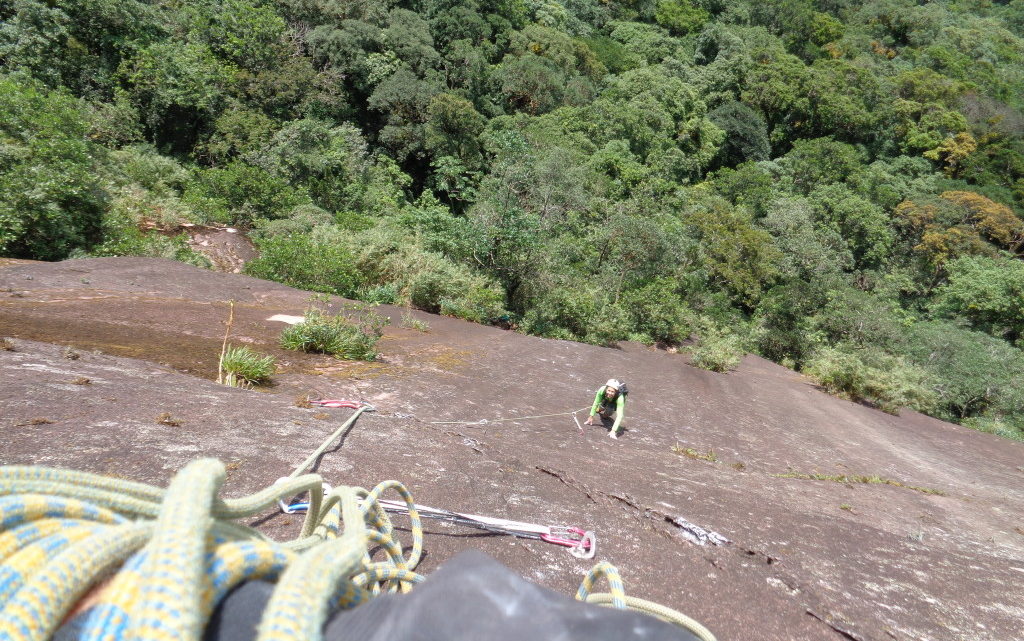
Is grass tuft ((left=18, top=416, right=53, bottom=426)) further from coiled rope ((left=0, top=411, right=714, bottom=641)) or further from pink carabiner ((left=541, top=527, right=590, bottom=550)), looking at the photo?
pink carabiner ((left=541, top=527, right=590, bottom=550))

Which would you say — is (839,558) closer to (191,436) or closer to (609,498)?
(609,498)

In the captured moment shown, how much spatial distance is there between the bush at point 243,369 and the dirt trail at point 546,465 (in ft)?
0.61

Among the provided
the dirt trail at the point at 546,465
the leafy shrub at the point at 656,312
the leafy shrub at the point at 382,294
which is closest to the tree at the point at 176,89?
the leafy shrub at the point at 382,294

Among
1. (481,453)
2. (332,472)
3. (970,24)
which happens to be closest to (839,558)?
(481,453)

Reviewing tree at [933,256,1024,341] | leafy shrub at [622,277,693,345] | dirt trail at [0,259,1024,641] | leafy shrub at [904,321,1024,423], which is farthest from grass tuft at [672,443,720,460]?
tree at [933,256,1024,341]

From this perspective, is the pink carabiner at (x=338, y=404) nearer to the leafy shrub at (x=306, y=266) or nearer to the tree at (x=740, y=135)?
the leafy shrub at (x=306, y=266)

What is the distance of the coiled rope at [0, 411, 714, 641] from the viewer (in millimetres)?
660

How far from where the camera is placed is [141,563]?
0.71 meters

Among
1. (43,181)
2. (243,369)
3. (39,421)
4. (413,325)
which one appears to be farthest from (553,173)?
(39,421)

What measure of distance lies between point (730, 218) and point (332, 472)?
2656cm

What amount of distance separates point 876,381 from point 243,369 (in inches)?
513

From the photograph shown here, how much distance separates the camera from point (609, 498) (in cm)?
349

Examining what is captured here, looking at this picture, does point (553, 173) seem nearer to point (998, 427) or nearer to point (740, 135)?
point (998, 427)

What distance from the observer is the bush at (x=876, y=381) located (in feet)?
42.0
